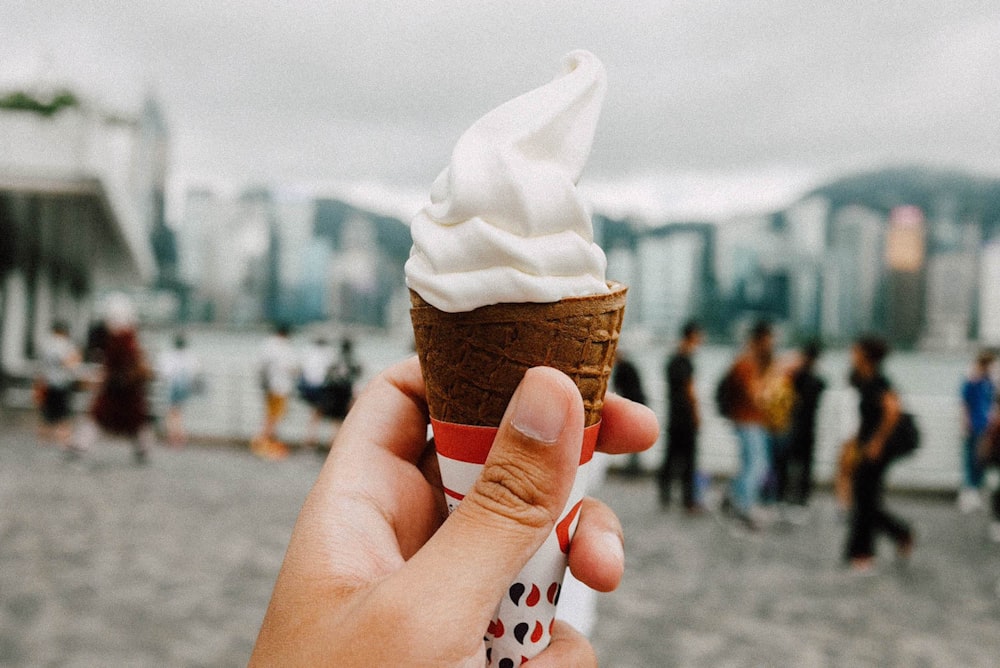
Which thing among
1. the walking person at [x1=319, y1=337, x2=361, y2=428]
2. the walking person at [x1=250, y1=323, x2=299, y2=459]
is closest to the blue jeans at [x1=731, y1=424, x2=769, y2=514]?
the walking person at [x1=319, y1=337, x2=361, y2=428]

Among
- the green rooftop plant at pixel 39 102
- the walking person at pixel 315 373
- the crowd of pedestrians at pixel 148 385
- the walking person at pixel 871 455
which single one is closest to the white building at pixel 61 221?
the green rooftop plant at pixel 39 102

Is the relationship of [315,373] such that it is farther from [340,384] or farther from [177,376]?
[177,376]

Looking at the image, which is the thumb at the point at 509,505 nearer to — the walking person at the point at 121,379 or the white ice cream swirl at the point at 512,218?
the white ice cream swirl at the point at 512,218

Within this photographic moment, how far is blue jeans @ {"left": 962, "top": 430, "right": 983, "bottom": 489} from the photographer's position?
7.63m

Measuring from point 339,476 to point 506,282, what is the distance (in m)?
0.55

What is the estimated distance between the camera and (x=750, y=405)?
6.29 m

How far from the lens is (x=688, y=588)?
16.3 feet

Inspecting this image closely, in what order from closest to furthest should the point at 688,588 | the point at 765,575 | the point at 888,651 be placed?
the point at 888,651 → the point at 688,588 → the point at 765,575

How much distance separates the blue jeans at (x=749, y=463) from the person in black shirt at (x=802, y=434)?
50 centimetres

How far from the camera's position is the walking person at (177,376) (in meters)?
9.62

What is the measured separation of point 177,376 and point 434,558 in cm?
942

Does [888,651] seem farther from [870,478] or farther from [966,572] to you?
[966,572]

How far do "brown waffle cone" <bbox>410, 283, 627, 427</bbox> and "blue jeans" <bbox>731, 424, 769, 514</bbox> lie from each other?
5.29 metres

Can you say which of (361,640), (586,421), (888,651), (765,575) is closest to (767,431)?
(765,575)
